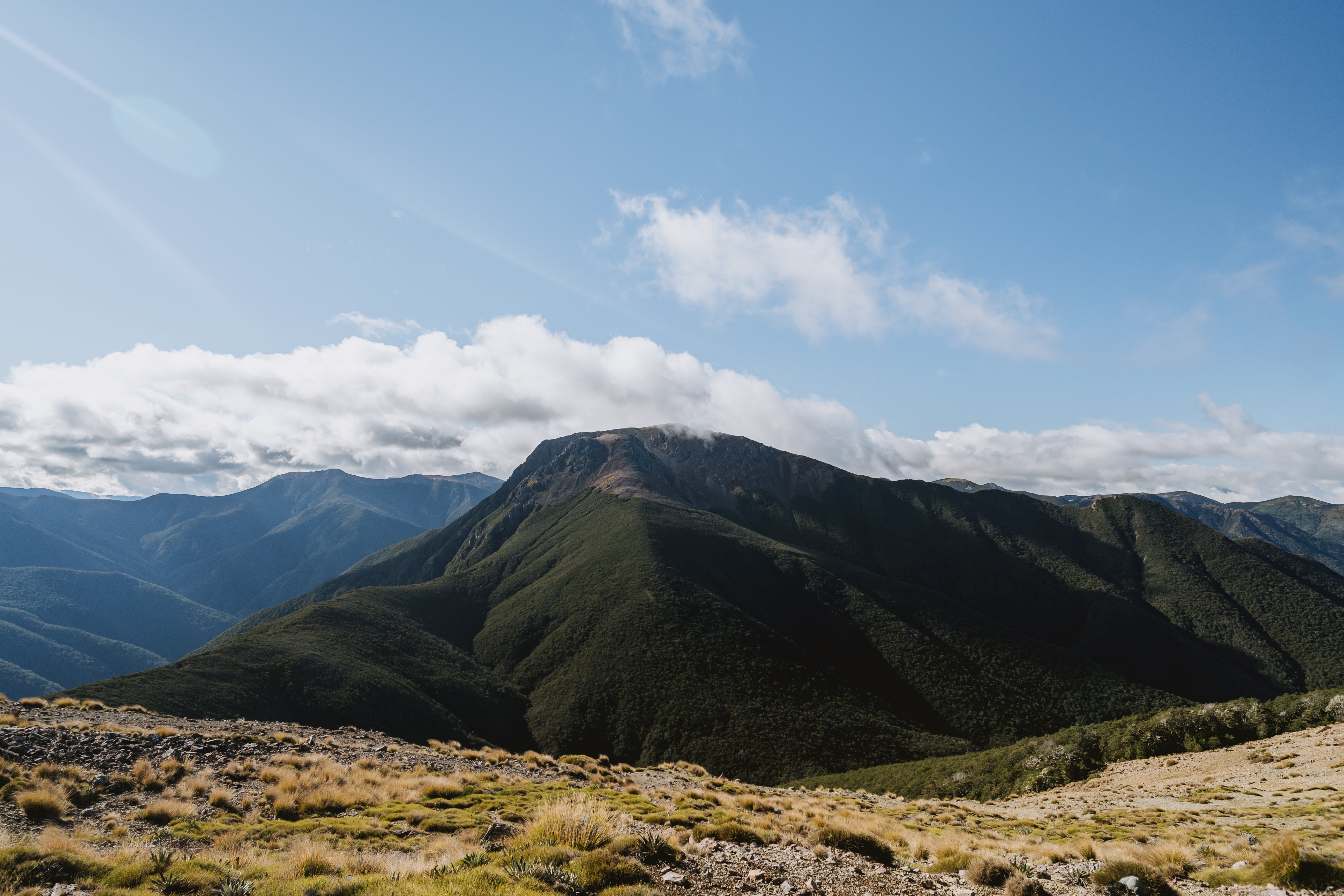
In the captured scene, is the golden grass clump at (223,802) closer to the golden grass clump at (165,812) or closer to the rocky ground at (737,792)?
the rocky ground at (737,792)

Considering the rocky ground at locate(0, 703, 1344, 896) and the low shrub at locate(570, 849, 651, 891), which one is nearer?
the low shrub at locate(570, 849, 651, 891)

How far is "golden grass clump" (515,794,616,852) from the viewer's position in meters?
11.8

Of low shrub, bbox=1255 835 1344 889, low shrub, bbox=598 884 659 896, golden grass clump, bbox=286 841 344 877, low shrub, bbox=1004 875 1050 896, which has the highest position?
low shrub, bbox=1255 835 1344 889

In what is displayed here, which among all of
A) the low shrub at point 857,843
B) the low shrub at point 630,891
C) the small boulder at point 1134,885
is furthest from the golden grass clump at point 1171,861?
the low shrub at point 630,891

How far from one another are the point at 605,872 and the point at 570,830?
97.0 inches

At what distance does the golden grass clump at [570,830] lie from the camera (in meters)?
11.8

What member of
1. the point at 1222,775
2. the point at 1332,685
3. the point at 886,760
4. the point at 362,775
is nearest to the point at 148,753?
the point at 362,775

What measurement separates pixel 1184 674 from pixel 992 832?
20879 centimetres

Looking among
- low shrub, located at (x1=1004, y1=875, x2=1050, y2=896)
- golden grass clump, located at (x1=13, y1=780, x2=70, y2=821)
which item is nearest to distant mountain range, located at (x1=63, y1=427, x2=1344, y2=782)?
golden grass clump, located at (x1=13, y1=780, x2=70, y2=821)

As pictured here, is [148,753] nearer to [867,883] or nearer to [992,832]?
[867,883]

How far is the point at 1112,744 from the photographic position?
202ft

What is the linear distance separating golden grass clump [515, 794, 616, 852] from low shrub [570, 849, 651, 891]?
3.56 ft

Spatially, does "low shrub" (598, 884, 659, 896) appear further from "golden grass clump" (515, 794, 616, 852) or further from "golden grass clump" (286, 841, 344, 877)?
"golden grass clump" (286, 841, 344, 877)

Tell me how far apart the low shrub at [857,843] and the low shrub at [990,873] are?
2.24 m
